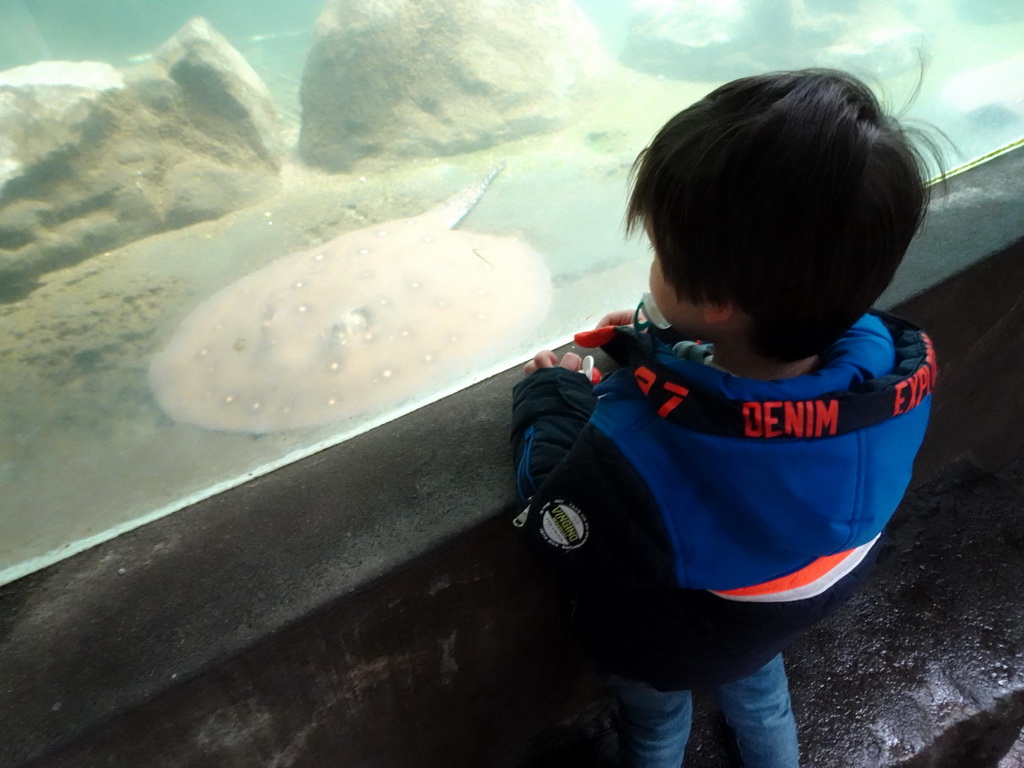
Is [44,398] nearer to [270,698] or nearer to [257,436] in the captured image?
[257,436]

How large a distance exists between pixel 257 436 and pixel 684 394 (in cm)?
222

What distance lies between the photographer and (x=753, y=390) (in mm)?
677

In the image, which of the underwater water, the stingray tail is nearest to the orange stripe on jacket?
the underwater water

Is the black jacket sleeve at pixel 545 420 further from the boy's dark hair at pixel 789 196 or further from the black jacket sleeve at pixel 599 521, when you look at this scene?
the boy's dark hair at pixel 789 196

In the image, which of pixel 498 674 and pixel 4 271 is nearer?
pixel 498 674

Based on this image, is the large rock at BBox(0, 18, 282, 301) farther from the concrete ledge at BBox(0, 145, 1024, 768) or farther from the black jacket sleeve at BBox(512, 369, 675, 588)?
the black jacket sleeve at BBox(512, 369, 675, 588)

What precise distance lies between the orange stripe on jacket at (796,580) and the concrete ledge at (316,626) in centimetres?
39

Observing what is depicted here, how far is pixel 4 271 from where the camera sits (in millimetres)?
4152

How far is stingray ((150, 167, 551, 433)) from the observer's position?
2730mm

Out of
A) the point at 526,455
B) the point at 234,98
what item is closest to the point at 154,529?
the point at 526,455

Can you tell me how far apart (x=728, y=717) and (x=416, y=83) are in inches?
271

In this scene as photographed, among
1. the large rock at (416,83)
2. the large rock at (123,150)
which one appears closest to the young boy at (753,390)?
the large rock at (123,150)

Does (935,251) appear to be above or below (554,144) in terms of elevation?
above

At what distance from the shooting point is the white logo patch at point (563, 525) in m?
0.76
